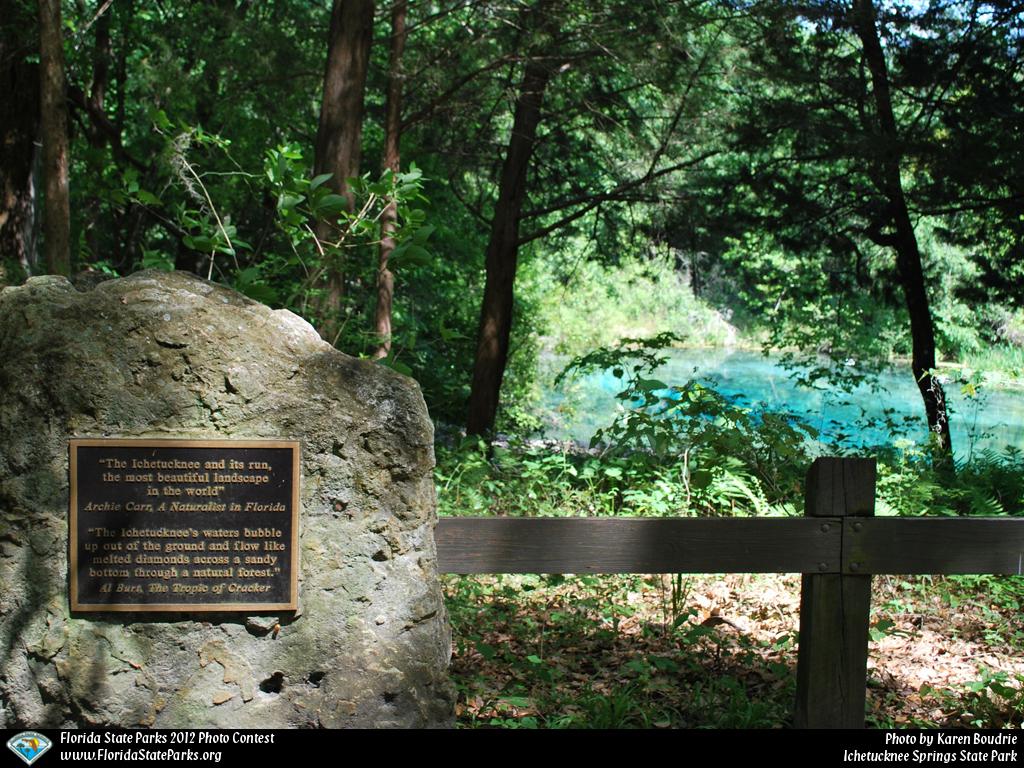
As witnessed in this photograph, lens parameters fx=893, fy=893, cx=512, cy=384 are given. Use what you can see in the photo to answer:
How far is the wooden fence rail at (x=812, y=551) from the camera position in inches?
150

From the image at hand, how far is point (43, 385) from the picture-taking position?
3234 millimetres

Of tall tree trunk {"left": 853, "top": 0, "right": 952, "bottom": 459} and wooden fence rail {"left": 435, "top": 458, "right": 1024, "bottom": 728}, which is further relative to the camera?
tall tree trunk {"left": 853, "top": 0, "right": 952, "bottom": 459}

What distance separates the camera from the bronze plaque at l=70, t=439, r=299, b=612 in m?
3.27

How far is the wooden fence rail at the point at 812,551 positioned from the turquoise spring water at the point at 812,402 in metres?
10.0

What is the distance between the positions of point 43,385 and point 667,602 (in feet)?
12.9

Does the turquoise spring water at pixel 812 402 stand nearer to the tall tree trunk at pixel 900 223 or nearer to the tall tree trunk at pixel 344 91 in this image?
the tall tree trunk at pixel 900 223

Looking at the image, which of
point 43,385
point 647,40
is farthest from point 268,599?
point 647,40

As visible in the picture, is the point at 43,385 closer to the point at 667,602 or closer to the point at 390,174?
the point at 390,174

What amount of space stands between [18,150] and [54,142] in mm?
4200

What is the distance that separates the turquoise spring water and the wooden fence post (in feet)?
33.2

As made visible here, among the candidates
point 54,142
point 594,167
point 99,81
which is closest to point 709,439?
point 54,142

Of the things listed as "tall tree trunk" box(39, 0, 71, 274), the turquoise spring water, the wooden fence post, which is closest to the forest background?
"tall tree trunk" box(39, 0, 71, 274)

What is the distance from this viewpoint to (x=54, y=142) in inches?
281
